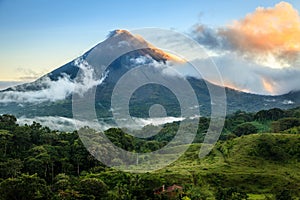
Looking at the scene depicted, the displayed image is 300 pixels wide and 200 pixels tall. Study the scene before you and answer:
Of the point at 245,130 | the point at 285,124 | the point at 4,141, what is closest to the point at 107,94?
the point at 245,130

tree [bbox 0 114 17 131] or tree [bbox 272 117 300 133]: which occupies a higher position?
tree [bbox 0 114 17 131]

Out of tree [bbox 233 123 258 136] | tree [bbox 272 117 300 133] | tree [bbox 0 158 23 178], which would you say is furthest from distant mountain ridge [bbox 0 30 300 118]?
tree [bbox 0 158 23 178]

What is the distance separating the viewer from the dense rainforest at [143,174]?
21.5 meters

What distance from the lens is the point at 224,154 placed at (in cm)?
3912

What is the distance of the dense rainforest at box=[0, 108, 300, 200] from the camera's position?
21.5 metres

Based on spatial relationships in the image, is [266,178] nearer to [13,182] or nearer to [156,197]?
[156,197]

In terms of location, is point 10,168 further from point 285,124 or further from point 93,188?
point 285,124

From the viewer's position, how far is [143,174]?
27.5 m

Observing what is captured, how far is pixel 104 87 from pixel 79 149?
58957mm

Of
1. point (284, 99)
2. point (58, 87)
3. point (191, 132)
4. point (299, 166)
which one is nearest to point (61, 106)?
point (58, 87)

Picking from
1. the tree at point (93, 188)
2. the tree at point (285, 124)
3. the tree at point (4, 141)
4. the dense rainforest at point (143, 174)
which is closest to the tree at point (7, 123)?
the dense rainforest at point (143, 174)

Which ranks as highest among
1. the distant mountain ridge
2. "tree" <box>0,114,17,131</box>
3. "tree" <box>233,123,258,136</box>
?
the distant mountain ridge

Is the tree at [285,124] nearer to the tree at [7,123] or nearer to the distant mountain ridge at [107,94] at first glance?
the distant mountain ridge at [107,94]

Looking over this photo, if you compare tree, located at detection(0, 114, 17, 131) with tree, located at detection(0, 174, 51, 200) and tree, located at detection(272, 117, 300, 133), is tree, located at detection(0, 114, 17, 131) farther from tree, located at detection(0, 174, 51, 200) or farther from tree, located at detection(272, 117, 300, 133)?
tree, located at detection(272, 117, 300, 133)
